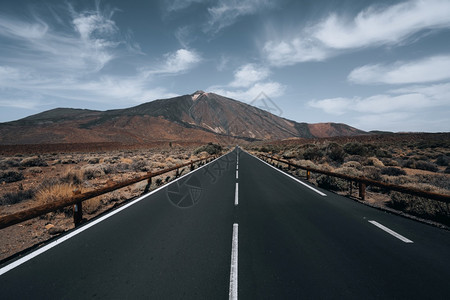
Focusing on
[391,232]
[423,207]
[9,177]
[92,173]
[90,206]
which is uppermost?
[423,207]

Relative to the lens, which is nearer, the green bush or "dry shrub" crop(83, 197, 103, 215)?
"dry shrub" crop(83, 197, 103, 215)

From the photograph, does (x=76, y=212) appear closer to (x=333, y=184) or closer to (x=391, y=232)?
(x=391, y=232)

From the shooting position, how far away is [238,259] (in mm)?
3686

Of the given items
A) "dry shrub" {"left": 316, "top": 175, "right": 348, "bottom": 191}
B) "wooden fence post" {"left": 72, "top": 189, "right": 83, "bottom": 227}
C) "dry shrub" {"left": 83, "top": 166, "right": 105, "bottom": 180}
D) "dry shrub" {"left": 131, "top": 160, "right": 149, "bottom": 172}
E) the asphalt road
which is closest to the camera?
the asphalt road

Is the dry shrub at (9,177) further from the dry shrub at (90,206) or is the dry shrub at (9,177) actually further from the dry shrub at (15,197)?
the dry shrub at (90,206)

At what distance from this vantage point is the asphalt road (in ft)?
9.50

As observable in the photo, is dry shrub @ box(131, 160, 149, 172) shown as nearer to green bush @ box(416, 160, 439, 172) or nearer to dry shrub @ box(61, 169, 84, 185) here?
dry shrub @ box(61, 169, 84, 185)

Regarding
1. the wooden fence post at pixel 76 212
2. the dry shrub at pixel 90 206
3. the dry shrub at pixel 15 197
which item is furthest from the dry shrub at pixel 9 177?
the wooden fence post at pixel 76 212

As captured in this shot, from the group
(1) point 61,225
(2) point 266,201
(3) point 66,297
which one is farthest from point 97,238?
(2) point 266,201

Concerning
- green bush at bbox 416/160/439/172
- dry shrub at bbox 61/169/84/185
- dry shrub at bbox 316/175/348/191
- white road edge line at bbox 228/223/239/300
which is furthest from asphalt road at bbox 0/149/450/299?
green bush at bbox 416/160/439/172

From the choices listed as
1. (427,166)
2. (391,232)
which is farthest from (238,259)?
(427,166)

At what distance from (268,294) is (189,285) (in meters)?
1.08

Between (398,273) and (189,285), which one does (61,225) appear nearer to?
(189,285)

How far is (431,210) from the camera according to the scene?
6.28 meters
